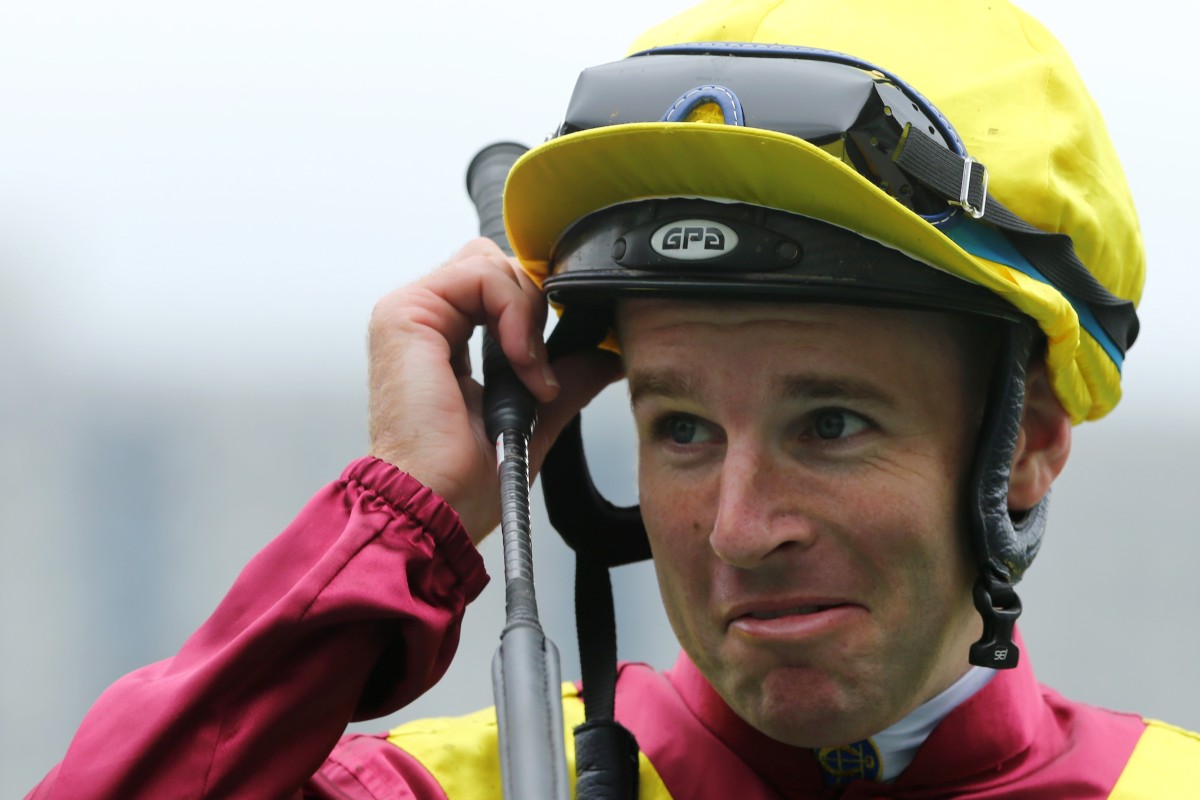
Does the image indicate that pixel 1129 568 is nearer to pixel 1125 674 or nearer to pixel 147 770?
pixel 1125 674

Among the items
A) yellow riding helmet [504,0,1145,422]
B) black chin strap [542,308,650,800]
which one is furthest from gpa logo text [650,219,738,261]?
black chin strap [542,308,650,800]

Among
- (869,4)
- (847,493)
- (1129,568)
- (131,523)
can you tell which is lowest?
(1129,568)

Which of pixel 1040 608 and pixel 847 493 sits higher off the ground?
pixel 847 493

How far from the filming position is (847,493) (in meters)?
1.47

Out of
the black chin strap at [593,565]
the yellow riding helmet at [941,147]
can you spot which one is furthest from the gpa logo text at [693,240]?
the black chin strap at [593,565]

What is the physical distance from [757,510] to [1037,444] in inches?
17.1

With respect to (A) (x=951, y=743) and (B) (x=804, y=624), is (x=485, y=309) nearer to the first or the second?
(B) (x=804, y=624)

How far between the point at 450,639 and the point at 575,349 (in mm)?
454

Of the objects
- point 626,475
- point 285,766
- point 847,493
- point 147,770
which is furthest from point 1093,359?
point 626,475

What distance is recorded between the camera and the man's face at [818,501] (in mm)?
1469

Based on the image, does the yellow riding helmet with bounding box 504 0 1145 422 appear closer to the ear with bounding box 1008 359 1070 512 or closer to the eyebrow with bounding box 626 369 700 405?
the ear with bounding box 1008 359 1070 512

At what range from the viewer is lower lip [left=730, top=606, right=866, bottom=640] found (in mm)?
1474

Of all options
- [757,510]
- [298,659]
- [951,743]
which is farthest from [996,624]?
[298,659]

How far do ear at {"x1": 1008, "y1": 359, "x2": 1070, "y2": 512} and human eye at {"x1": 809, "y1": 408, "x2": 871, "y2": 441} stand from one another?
247mm
